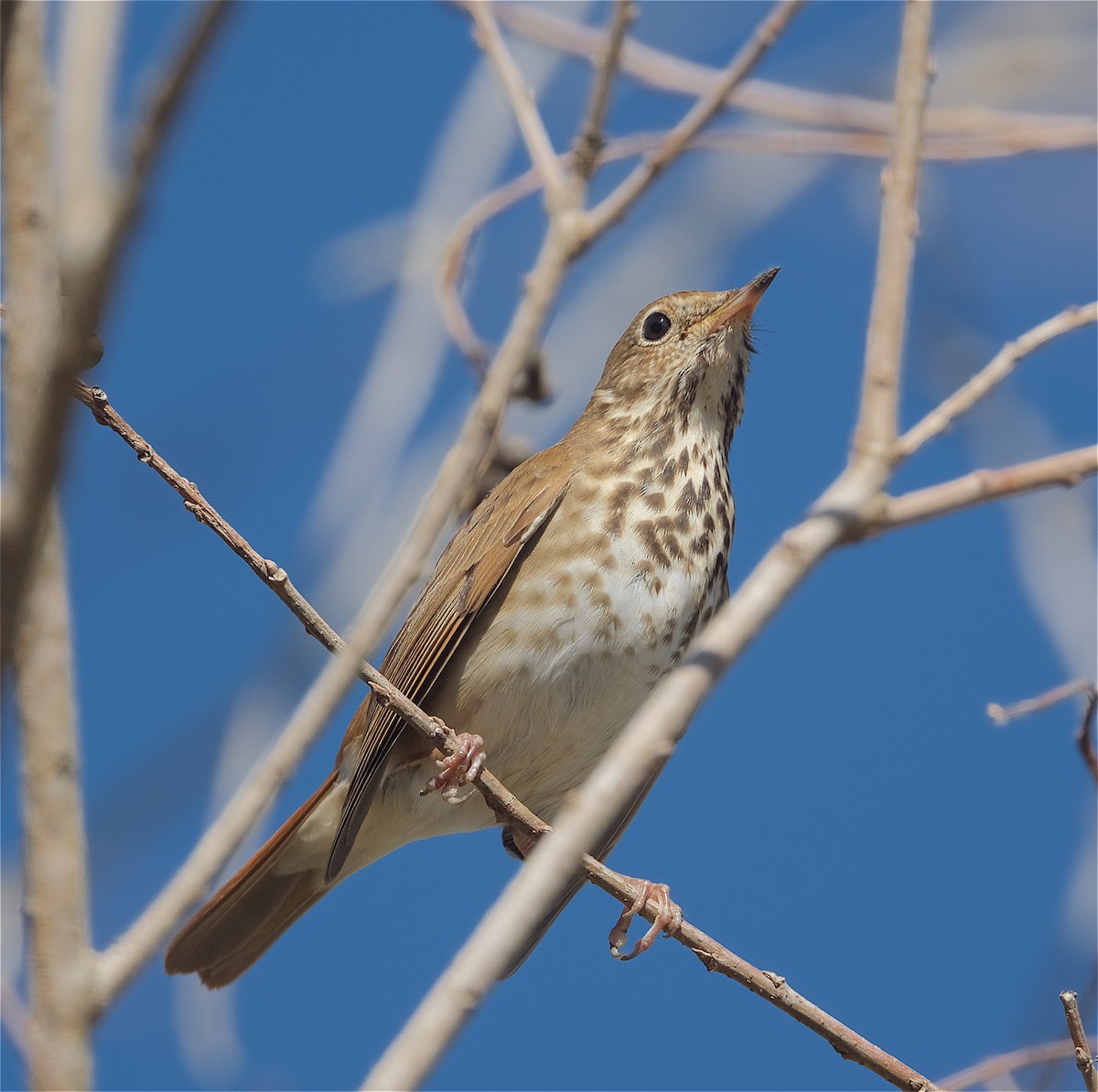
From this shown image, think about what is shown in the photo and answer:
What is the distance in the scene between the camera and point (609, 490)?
15.9 feet

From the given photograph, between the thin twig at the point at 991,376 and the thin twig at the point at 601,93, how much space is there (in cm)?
67

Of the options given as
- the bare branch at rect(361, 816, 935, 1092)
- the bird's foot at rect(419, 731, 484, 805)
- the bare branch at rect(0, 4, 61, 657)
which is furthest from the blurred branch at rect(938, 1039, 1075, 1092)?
the bare branch at rect(0, 4, 61, 657)

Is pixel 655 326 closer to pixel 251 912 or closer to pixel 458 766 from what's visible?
pixel 458 766

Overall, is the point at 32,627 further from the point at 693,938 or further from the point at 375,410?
the point at 693,938

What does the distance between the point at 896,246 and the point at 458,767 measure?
248cm

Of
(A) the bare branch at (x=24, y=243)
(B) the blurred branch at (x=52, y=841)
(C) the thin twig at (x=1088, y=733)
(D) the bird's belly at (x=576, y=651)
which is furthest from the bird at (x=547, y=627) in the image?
(A) the bare branch at (x=24, y=243)

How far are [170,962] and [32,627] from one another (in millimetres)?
3982

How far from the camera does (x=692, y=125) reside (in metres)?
2.28

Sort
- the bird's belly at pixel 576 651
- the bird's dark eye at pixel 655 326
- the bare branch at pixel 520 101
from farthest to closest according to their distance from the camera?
the bird's dark eye at pixel 655 326, the bird's belly at pixel 576 651, the bare branch at pixel 520 101

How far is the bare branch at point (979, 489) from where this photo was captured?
1.94m

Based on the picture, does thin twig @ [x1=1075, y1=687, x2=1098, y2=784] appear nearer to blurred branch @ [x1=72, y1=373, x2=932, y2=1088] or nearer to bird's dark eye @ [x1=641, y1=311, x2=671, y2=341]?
blurred branch @ [x1=72, y1=373, x2=932, y2=1088]

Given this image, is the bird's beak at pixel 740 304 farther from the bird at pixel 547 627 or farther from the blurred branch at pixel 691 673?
the blurred branch at pixel 691 673

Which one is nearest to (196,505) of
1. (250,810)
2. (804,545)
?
Result: (250,810)

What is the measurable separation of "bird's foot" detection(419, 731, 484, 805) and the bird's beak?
1.91m
